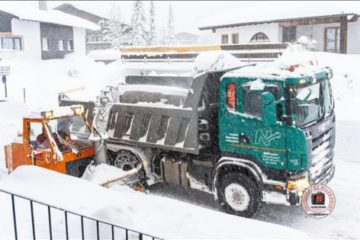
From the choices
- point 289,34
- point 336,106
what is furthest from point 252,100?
point 289,34

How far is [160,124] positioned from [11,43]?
2940cm

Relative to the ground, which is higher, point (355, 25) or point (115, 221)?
point (355, 25)

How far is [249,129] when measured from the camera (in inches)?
320

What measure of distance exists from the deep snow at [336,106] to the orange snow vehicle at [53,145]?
1.74ft

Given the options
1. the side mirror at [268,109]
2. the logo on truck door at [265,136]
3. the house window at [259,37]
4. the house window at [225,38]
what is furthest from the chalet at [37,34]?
the side mirror at [268,109]

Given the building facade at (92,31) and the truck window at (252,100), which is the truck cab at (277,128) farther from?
the building facade at (92,31)

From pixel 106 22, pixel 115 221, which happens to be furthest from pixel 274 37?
pixel 106 22

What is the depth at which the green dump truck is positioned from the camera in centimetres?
774

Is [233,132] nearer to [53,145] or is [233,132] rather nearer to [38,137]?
[53,145]

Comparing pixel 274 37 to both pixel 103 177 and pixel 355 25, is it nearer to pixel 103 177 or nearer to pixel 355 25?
pixel 355 25

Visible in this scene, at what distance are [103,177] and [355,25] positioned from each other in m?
21.8

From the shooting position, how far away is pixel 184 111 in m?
8.69

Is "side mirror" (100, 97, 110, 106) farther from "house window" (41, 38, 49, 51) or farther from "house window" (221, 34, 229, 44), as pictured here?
"house window" (41, 38, 49, 51)

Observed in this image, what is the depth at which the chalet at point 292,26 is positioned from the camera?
1018 inches
